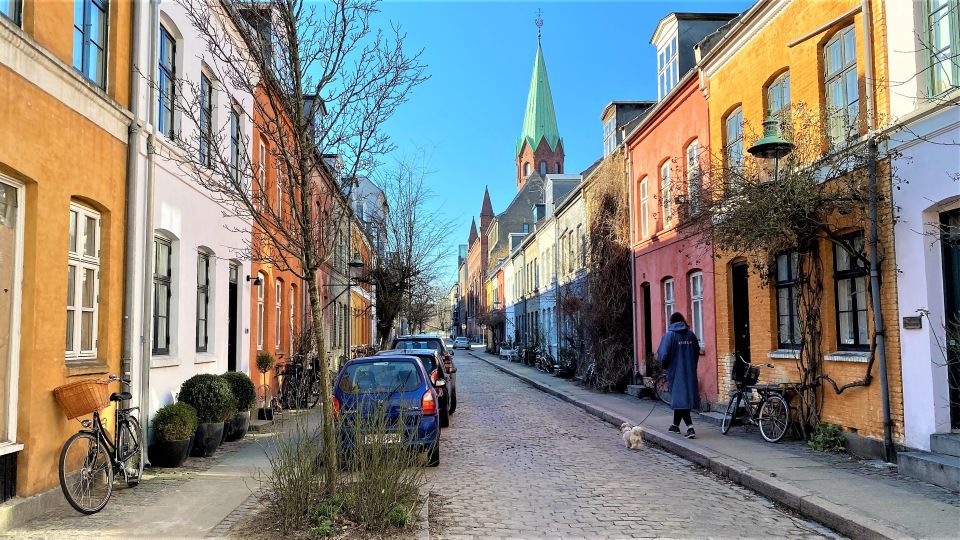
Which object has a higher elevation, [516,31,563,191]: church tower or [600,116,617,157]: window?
[516,31,563,191]: church tower

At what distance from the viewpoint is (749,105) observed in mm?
12453

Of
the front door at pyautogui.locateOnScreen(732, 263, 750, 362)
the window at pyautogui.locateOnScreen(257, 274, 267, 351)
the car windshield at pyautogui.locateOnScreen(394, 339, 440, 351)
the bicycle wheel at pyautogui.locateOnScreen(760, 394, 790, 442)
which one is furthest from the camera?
the car windshield at pyautogui.locateOnScreen(394, 339, 440, 351)

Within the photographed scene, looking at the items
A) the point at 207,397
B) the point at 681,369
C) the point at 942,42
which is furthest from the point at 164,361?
the point at 942,42

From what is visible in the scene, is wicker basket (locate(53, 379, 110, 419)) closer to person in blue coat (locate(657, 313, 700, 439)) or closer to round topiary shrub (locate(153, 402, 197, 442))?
round topiary shrub (locate(153, 402, 197, 442))

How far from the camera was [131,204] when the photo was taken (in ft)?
27.6

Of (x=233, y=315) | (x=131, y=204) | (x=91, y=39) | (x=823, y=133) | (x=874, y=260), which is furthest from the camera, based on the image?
(x=233, y=315)

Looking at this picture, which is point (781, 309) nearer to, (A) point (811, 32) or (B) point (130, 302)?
(A) point (811, 32)

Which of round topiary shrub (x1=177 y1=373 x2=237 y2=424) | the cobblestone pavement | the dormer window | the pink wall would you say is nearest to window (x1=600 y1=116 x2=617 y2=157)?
the pink wall

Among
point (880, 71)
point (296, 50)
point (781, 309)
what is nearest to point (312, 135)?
point (296, 50)

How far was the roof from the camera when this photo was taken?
3278 inches

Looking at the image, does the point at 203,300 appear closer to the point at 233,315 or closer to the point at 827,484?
the point at 233,315

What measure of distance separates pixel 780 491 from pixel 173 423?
703 cm

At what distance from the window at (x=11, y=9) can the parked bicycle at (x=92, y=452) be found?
3382 millimetres

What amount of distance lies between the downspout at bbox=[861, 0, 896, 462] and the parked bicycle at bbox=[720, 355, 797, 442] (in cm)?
175
